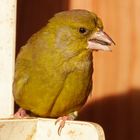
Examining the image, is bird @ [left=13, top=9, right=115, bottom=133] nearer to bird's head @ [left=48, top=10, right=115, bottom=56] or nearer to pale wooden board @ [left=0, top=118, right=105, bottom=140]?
bird's head @ [left=48, top=10, right=115, bottom=56]

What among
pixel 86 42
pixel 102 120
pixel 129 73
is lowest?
pixel 102 120

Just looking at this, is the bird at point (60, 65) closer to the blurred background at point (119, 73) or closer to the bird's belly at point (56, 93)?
the bird's belly at point (56, 93)

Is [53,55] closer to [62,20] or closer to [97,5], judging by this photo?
[62,20]

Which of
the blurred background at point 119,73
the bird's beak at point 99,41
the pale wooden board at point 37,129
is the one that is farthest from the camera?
the blurred background at point 119,73

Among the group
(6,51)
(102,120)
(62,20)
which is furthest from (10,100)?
(102,120)

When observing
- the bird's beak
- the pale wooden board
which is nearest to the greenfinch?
the bird's beak

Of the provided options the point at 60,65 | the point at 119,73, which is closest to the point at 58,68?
the point at 60,65

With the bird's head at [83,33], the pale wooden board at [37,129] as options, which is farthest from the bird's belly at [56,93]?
the pale wooden board at [37,129]
